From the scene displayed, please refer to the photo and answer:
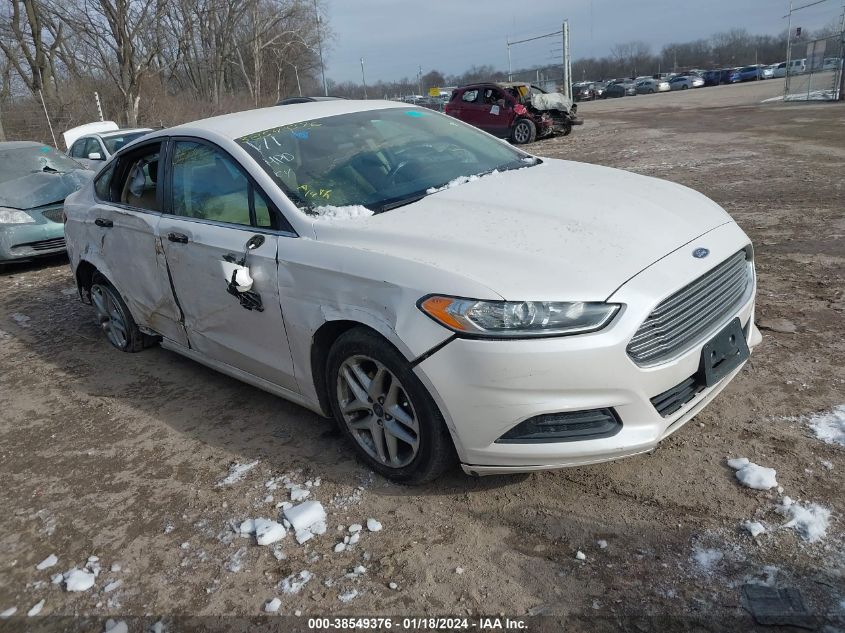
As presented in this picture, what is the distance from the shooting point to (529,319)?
2.36m

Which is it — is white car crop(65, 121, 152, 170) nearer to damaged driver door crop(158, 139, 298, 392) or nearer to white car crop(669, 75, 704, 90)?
damaged driver door crop(158, 139, 298, 392)

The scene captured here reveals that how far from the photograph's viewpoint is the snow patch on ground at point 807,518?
237cm

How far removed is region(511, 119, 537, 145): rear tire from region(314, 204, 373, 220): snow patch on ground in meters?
15.5

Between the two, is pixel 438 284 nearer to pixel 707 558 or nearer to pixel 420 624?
pixel 420 624

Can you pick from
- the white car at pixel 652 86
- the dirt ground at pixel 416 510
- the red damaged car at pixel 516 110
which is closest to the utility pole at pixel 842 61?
the red damaged car at pixel 516 110

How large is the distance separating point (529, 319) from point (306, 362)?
1233mm

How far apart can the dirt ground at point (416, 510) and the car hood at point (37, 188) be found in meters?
4.71

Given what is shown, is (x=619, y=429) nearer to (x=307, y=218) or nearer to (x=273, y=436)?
(x=307, y=218)

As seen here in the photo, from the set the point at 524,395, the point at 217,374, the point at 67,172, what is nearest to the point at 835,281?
the point at 524,395

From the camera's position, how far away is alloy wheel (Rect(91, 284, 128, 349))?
4.90 m

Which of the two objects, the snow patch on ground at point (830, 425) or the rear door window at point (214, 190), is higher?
the rear door window at point (214, 190)

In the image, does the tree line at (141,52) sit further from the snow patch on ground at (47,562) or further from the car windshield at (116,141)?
the snow patch on ground at (47,562)

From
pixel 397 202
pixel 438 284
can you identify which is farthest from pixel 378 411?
pixel 397 202

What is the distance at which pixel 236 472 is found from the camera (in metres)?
3.25
